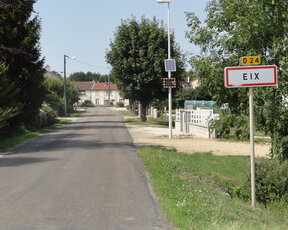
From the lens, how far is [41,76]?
2969 cm

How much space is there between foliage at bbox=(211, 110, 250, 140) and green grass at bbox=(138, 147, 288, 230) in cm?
138

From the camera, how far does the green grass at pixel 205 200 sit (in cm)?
654

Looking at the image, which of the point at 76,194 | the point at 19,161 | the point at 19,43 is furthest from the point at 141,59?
the point at 76,194

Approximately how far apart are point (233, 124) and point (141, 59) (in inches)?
1065

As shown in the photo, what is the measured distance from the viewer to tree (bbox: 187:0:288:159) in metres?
9.61

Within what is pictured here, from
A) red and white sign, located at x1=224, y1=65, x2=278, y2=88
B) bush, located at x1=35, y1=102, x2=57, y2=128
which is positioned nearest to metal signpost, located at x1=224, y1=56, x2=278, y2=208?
red and white sign, located at x1=224, y1=65, x2=278, y2=88

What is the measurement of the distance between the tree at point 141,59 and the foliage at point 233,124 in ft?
84.8

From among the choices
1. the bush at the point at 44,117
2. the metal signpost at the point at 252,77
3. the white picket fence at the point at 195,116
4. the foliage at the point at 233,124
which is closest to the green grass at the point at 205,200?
the metal signpost at the point at 252,77

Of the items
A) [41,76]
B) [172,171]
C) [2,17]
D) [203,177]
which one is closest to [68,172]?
[172,171]

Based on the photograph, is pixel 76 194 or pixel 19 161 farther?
pixel 19 161

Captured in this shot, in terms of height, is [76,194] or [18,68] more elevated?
[18,68]

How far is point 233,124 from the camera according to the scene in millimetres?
10734

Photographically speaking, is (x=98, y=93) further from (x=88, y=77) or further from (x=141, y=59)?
(x=141, y=59)

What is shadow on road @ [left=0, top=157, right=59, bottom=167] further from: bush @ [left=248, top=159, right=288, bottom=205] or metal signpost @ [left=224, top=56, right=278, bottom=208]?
metal signpost @ [left=224, top=56, right=278, bottom=208]
